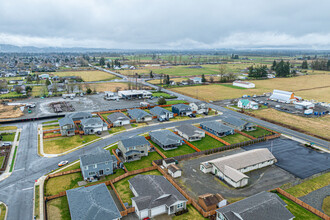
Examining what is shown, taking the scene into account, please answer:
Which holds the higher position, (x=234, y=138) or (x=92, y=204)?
(x=92, y=204)

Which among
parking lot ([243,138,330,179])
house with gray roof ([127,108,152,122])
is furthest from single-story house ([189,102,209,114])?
parking lot ([243,138,330,179])

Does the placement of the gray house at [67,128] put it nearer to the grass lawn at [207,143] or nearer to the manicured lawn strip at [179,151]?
the manicured lawn strip at [179,151]

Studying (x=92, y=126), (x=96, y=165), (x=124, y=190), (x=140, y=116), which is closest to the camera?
(x=124, y=190)

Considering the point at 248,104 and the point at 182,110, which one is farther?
the point at 248,104

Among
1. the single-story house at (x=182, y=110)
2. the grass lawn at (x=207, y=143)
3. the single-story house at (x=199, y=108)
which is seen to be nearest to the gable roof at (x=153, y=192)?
the grass lawn at (x=207, y=143)

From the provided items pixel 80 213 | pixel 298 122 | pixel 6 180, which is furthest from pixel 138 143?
pixel 298 122

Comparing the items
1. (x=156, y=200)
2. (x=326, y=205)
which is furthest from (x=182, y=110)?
(x=326, y=205)

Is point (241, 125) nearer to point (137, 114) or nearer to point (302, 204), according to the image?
point (302, 204)
